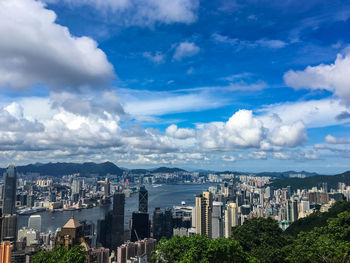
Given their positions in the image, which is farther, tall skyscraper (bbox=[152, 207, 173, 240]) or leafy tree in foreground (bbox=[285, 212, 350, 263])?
tall skyscraper (bbox=[152, 207, 173, 240])

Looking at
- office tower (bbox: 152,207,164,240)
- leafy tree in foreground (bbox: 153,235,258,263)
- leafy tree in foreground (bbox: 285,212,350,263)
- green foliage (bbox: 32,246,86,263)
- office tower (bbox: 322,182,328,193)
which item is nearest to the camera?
green foliage (bbox: 32,246,86,263)

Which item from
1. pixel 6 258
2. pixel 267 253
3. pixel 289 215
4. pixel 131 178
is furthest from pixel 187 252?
pixel 131 178

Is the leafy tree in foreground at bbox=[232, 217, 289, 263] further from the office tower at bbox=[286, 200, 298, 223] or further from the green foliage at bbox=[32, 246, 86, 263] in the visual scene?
the office tower at bbox=[286, 200, 298, 223]

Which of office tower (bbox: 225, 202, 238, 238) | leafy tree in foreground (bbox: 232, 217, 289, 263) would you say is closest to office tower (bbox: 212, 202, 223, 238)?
office tower (bbox: 225, 202, 238, 238)

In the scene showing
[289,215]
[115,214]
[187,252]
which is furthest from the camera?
[289,215]

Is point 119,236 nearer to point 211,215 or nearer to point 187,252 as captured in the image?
point 211,215

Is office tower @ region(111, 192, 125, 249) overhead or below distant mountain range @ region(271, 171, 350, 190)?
A: below

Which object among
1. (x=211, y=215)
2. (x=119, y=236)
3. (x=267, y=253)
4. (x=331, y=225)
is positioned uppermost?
(x=331, y=225)
